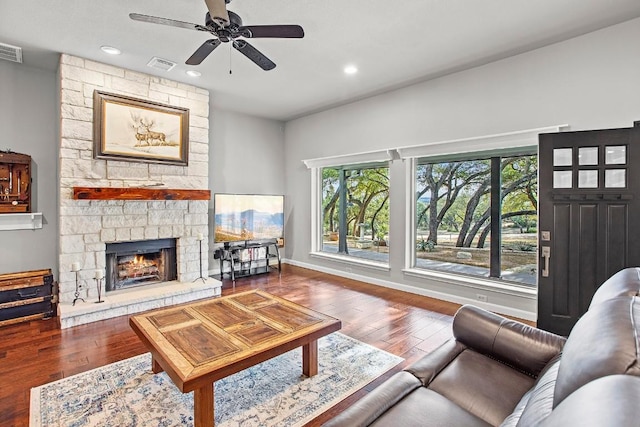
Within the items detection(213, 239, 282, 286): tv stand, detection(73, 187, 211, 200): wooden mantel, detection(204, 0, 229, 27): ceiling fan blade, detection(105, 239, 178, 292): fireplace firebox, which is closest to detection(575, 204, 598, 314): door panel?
detection(204, 0, 229, 27): ceiling fan blade

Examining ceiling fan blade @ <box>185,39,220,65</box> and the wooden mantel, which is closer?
ceiling fan blade @ <box>185,39,220,65</box>

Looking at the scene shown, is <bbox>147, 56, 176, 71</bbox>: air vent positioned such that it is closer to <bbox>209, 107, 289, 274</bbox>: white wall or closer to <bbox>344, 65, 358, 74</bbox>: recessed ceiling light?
<bbox>209, 107, 289, 274</bbox>: white wall

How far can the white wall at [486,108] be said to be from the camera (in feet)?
10.2

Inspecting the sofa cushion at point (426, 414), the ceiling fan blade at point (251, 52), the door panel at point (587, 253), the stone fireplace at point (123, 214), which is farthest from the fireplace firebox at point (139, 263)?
the door panel at point (587, 253)

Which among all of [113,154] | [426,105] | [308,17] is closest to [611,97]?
[426,105]

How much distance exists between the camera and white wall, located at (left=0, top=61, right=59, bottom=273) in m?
Result: 3.96

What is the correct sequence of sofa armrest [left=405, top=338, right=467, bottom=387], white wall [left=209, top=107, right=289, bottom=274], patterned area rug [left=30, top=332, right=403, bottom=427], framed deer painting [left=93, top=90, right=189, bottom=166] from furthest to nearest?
white wall [left=209, top=107, right=289, bottom=274] < framed deer painting [left=93, top=90, right=189, bottom=166] < patterned area rug [left=30, top=332, right=403, bottom=427] < sofa armrest [left=405, top=338, right=467, bottom=387]

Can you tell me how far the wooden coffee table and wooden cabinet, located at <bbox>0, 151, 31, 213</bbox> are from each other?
9.26 feet

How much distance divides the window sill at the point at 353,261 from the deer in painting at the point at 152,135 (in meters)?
3.31

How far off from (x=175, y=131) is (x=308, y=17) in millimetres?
2624

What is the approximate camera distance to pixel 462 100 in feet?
13.7

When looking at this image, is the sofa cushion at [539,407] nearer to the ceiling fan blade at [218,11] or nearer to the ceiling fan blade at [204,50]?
the ceiling fan blade at [218,11]

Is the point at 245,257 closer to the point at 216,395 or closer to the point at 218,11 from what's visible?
the point at 216,395

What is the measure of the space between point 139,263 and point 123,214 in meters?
0.78
